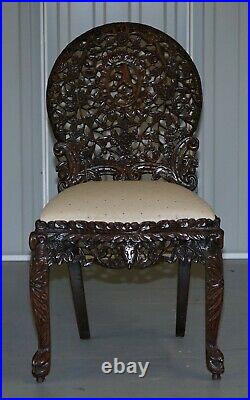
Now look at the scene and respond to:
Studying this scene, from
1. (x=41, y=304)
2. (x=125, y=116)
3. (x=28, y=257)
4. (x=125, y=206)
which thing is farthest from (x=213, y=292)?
(x=28, y=257)

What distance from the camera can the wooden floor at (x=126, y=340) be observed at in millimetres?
1830

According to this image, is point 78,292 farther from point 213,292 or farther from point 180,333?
point 213,292

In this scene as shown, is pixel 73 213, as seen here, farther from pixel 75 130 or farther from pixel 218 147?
pixel 218 147

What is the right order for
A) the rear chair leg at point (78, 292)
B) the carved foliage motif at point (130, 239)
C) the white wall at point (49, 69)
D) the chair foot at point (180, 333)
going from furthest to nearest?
1. the white wall at point (49, 69)
2. the chair foot at point (180, 333)
3. the rear chair leg at point (78, 292)
4. the carved foliage motif at point (130, 239)

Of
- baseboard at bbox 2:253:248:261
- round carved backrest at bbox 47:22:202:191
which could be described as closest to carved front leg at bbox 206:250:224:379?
round carved backrest at bbox 47:22:202:191

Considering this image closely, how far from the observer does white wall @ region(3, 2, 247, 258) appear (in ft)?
11.6

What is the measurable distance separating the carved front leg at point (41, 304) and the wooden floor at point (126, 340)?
5 centimetres

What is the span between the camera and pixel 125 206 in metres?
1.79

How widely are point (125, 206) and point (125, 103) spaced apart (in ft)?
1.83

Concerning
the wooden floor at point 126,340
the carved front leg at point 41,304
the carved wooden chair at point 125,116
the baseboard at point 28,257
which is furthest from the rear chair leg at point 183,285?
the baseboard at point 28,257

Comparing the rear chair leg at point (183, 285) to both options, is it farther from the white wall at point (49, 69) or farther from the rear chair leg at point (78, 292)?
the white wall at point (49, 69)

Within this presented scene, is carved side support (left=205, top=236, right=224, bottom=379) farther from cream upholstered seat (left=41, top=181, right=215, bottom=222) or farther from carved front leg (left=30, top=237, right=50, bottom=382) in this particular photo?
carved front leg (left=30, top=237, right=50, bottom=382)

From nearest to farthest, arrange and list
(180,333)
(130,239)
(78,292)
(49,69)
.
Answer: (130,239) → (78,292) → (180,333) → (49,69)

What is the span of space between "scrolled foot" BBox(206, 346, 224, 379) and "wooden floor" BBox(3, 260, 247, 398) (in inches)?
1.3
